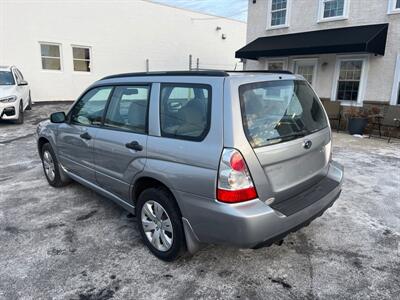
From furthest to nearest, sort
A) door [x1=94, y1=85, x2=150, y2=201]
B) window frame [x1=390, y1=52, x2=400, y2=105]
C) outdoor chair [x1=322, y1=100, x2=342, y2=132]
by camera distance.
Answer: outdoor chair [x1=322, y1=100, x2=342, y2=132], window frame [x1=390, y1=52, x2=400, y2=105], door [x1=94, y1=85, x2=150, y2=201]

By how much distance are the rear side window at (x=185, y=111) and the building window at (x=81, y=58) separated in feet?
45.5

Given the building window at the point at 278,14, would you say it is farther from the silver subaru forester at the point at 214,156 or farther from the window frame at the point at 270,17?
the silver subaru forester at the point at 214,156

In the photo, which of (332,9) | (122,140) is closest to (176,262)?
(122,140)

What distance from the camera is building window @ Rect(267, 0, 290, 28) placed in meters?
11.5

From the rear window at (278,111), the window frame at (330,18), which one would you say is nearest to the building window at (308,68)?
the window frame at (330,18)

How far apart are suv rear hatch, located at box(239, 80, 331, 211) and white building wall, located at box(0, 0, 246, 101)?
13.8 m

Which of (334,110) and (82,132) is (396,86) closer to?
(334,110)

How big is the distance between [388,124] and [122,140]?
28.4 ft

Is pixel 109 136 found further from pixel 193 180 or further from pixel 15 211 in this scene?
pixel 15 211

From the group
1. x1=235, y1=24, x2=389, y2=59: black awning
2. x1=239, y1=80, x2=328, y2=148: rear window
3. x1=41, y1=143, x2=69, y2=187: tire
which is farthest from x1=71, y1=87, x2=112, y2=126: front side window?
x1=235, y1=24, x2=389, y2=59: black awning

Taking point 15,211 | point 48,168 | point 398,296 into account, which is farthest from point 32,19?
point 398,296

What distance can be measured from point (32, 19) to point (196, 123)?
45.9ft

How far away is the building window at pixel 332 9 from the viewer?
32.6 feet

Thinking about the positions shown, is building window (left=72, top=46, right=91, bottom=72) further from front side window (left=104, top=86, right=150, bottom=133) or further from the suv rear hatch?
the suv rear hatch
